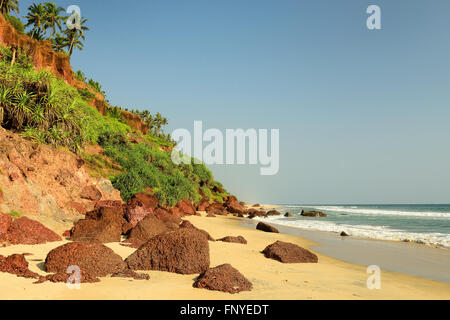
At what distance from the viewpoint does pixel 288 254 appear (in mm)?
8125

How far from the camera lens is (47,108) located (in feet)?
44.3

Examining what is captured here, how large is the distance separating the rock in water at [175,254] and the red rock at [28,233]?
320 centimetres

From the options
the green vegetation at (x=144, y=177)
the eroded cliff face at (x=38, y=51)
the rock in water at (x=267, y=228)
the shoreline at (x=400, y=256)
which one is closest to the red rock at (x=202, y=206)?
the green vegetation at (x=144, y=177)

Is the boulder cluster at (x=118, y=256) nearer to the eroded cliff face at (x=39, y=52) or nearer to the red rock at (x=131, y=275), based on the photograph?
the red rock at (x=131, y=275)

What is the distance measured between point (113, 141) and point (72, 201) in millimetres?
11894

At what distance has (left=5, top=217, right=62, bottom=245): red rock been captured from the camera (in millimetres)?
7104

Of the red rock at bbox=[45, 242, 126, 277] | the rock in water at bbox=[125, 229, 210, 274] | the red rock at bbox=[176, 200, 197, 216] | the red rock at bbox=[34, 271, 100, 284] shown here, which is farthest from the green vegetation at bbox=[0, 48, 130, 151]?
the red rock at bbox=[34, 271, 100, 284]

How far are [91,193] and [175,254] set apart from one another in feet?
26.5

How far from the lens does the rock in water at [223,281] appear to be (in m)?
4.86

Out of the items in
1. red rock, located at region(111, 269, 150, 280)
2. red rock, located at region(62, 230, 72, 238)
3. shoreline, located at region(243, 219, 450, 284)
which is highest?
red rock, located at region(62, 230, 72, 238)

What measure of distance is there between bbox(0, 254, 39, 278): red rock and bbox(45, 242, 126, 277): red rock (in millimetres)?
360

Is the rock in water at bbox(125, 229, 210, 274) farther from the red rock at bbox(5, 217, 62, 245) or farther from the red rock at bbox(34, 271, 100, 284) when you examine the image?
the red rock at bbox(5, 217, 62, 245)

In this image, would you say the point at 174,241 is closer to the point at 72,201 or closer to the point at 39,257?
the point at 39,257
